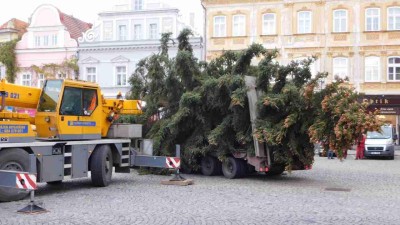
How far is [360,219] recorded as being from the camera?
9.69 metres

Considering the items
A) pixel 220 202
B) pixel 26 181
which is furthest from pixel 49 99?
pixel 220 202

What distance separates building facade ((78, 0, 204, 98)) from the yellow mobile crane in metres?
24.1

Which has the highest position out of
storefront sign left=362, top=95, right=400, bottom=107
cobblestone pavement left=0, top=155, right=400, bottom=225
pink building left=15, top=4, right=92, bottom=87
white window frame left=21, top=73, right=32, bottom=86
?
pink building left=15, top=4, right=92, bottom=87

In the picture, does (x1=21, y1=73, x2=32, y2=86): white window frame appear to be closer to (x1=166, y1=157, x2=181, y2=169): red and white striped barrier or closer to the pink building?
the pink building

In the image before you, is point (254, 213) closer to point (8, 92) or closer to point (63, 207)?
point (63, 207)

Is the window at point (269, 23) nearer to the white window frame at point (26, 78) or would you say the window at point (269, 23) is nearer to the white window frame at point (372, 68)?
the white window frame at point (372, 68)

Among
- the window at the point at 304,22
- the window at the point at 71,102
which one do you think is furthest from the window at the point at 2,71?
the window at the point at 71,102

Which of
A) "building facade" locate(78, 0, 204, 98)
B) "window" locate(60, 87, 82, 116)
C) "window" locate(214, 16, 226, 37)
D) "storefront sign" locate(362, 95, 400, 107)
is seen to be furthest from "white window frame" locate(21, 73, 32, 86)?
"window" locate(60, 87, 82, 116)

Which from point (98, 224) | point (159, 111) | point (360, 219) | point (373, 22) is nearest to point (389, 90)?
point (373, 22)

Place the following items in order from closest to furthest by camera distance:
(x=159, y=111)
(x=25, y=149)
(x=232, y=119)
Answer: (x=25, y=149), (x=232, y=119), (x=159, y=111)

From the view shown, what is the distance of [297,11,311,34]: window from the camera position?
3728 cm

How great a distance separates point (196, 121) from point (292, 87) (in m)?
3.94

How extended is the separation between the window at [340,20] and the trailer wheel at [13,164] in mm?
28975

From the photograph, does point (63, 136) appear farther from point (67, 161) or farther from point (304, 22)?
point (304, 22)
